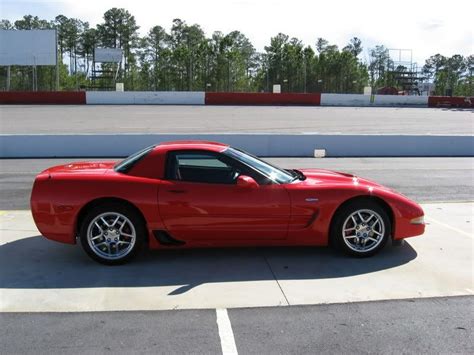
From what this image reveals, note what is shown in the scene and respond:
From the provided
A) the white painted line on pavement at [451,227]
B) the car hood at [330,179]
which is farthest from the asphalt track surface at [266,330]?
the white painted line on pavement at [451,227]

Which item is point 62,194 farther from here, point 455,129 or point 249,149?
point 455,129

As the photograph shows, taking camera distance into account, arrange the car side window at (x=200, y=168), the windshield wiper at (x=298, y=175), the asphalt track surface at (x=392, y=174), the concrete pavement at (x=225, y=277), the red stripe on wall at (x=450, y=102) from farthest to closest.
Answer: the red stripe on wall at (x=450, y=102)
the asphalt track surface at (x=392, y=174)
the windshield wiper at (x=298, y=175)
the car side window at (x=200, y=168)
the concrete pavement at (x=225, y=277)

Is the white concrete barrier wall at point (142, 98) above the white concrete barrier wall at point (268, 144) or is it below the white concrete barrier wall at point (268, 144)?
above

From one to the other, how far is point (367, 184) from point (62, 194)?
3.17 m

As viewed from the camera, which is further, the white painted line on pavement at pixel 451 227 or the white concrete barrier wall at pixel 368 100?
the white concrete barrier wall at pixel 368 100

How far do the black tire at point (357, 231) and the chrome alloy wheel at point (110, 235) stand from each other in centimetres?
208

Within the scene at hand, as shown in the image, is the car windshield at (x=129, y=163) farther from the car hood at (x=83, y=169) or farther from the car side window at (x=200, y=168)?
the car side window at (x=200, y=168)

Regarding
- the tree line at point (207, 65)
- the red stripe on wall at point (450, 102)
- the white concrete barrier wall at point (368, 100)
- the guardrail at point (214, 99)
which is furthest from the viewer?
the tree line at point (207, 65)

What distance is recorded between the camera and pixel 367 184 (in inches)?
208

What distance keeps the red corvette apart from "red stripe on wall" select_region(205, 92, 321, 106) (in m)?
39.3

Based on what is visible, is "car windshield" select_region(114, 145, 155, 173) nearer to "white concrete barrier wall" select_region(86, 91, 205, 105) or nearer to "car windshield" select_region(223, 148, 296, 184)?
"car windshield" select_region(223, 148, 296, 184)

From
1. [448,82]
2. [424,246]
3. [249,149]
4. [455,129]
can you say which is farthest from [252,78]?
[424,246]

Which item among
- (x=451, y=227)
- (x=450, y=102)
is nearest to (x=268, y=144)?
(x=451, y=227)

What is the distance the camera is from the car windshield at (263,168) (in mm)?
5133
